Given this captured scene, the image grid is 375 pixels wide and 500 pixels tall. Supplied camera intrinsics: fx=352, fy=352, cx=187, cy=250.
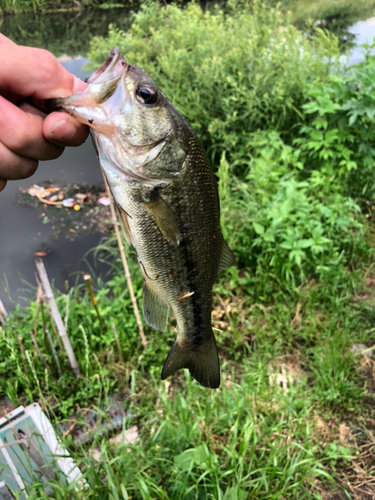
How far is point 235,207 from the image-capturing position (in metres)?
3.64

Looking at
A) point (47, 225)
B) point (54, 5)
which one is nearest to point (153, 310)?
point (47, 225)

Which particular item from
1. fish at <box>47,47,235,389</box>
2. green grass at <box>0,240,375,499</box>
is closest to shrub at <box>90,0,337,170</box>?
green grass at <box>0,240,375,499</box>

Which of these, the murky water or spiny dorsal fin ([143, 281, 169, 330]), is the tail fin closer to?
spiny dorsal fin ([143, 281, 169, 330])

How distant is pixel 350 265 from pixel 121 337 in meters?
2.25

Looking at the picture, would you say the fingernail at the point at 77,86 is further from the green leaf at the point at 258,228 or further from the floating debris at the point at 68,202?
the floating debris at the point at 68,202

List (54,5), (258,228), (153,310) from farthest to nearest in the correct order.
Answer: (54,5), (258,228), (153,310)

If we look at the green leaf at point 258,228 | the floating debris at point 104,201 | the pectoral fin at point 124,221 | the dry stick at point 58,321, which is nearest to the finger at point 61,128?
the pectoral fin at point 124,221

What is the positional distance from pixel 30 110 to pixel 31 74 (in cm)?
11

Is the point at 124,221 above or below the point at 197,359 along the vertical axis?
above

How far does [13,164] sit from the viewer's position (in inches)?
Result: 43.8

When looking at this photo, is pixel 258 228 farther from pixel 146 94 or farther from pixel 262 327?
pixel 146 94

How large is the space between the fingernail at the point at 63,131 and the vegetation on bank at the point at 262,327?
5.15 feet

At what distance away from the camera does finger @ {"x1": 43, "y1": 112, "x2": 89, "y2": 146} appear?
1.02 meters

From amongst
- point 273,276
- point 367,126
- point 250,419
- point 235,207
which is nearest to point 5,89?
point 250,419
